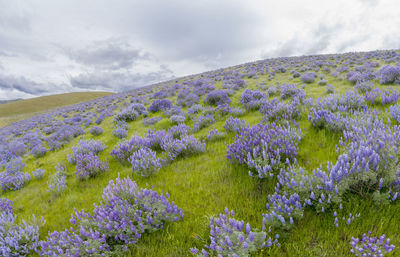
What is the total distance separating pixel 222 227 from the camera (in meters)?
1.90

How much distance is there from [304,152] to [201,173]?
2000 millimetres

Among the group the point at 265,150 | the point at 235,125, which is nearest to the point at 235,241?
the point at 265,150

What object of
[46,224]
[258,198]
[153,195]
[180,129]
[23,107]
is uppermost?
[23,107]

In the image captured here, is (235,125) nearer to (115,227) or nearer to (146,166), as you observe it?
(146,166)

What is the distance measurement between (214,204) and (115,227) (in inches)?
52.3

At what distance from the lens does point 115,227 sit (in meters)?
2.18

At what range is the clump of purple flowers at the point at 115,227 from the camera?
2080mm

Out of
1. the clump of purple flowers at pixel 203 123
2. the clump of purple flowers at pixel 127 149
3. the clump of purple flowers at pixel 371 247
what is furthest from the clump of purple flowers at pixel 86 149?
the clump of purple flowers at pixel 371 247

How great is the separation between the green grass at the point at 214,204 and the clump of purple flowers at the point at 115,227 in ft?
0.47

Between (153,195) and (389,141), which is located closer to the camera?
(389,141)

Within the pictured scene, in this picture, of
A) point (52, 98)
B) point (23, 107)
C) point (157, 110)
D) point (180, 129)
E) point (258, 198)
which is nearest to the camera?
point (258, 198)

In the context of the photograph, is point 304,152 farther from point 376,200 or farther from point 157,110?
point 157,110

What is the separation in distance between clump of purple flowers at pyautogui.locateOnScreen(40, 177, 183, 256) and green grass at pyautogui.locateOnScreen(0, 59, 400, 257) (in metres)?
0.14

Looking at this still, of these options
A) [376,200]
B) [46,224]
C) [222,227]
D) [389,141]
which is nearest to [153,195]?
[222,227]
